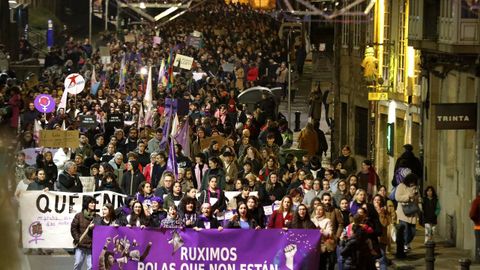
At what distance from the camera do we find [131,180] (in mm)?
19094

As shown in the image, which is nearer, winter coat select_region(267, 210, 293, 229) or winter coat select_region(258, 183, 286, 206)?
winter coat select_region(267, 210, 293, 229)

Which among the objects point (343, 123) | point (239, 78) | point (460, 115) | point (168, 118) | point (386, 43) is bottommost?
point (343, 123)

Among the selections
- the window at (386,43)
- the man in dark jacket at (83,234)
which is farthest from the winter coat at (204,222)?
the window at (386,43)

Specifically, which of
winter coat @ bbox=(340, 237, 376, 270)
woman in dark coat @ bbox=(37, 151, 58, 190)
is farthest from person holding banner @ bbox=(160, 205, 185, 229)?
woman in dark coat @ bbox=(37, 151, 58, 190)

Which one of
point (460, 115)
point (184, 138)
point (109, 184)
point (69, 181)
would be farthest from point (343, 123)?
point (109, 184)

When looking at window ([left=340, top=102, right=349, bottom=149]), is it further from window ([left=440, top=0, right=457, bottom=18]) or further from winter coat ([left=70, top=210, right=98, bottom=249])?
winter coat ([left=70, top=210, right=98, bottom=249])

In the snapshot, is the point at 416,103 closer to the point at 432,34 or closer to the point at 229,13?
the point at 432,34

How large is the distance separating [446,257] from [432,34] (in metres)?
6.23

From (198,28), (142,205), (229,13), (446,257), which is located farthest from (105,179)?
(229,13)

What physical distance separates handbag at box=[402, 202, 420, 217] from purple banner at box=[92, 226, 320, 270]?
4834 mm

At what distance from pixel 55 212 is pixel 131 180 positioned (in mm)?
2212

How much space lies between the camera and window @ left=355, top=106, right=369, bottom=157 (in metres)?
33.6

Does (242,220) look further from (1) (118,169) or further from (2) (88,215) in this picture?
(1) (118,169)

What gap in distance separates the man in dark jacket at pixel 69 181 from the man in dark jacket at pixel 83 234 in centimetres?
263
